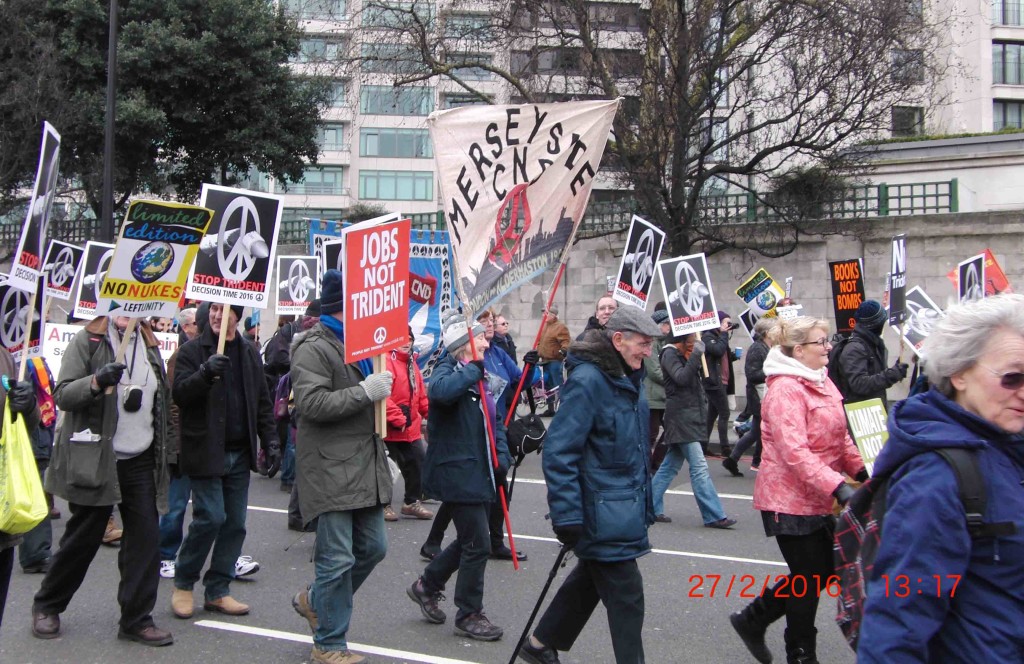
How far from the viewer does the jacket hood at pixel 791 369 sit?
486 centimetres

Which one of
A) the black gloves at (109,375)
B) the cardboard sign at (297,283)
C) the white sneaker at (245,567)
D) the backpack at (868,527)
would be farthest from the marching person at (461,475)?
the cardboard sign at (297,283)

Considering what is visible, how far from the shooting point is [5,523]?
14.0 ft

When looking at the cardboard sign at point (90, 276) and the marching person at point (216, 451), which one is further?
the cardboard sign at point (90, 276)

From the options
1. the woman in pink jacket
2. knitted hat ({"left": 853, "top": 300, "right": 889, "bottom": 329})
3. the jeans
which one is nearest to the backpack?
the woman in pink jacket

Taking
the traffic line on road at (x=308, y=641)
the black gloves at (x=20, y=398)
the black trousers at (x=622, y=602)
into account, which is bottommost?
the traffic line on road at (x=308, y=641)

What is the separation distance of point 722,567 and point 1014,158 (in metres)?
18.4

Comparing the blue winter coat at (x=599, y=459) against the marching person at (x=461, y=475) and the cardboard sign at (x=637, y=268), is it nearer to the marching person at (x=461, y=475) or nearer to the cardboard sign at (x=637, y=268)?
the marching person at (x=461, y=475)

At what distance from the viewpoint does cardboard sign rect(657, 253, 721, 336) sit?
963 cm

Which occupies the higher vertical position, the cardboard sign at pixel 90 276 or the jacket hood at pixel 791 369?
the cardboard sign at pixel 90 276

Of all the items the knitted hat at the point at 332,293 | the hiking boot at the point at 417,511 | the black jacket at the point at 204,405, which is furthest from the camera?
the hiking boot at the point at 417,511

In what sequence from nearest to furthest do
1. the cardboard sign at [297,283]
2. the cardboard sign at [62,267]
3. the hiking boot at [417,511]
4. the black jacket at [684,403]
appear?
the black jacket at [684,403] → the hiking boot at [417,511] → the cardboard sign at [62,267] → the cardboard sign at [297,283]

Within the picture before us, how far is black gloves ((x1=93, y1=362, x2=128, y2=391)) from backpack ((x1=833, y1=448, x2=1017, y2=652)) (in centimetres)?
372

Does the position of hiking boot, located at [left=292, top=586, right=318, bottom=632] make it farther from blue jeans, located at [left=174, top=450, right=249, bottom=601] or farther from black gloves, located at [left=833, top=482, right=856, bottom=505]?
black gloves, located at [left=833, top=482, right=856, bottom=505]

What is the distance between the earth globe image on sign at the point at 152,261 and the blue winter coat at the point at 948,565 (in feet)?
14.3
